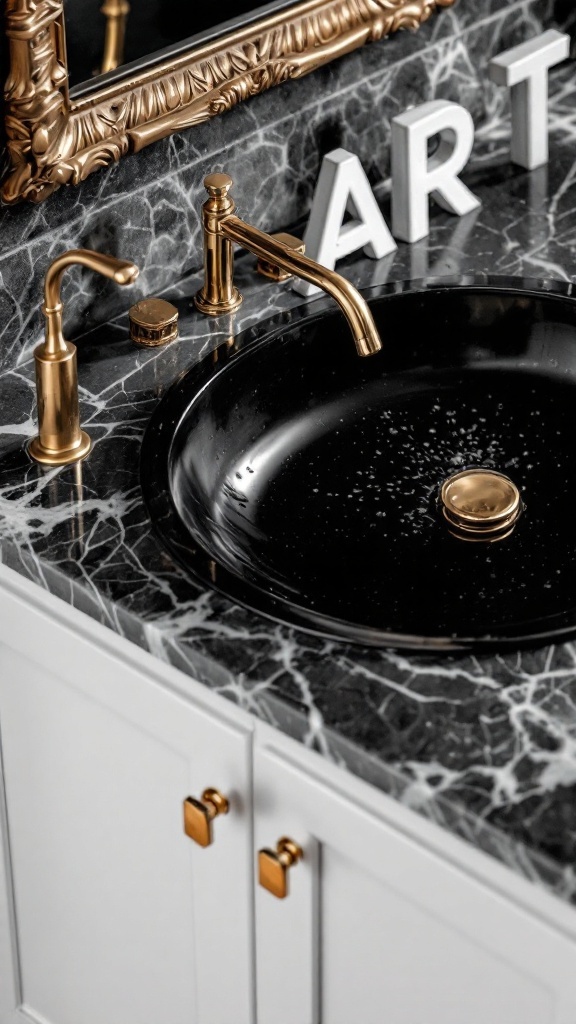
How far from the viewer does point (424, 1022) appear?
1.24m

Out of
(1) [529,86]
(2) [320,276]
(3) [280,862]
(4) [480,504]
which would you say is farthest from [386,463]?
(1) [529,86]

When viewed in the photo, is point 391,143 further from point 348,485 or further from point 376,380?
point 348,485

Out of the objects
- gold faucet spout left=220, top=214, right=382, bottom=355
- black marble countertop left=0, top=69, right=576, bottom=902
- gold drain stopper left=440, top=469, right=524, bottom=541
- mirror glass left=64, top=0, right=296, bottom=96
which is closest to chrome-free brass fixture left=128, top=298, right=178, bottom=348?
black marble countertop left=0, top=69, right=576, bottom=902

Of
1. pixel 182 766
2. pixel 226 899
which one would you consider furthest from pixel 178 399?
pixel 226 899

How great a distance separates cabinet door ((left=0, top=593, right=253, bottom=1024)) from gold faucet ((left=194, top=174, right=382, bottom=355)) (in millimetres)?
371

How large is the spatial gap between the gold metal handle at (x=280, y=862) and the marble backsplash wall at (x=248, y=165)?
2.02 feet

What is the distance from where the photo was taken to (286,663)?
1182 millimetres

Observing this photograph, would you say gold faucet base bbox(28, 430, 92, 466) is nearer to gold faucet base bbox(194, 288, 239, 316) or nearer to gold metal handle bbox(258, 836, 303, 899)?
gold faucet base bbox(194, 288, 239, 316)

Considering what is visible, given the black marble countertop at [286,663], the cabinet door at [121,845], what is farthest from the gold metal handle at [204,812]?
the black marble countertop at [286,663]

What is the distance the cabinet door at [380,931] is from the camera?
1111 millimetres

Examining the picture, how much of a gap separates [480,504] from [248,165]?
0.53m

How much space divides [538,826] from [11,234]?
815mm

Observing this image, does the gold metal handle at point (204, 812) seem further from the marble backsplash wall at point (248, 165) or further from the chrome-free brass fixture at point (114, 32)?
the chrome-free brass fixture at point (114, 32)

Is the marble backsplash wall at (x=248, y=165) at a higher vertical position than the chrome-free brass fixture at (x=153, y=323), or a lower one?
higher
